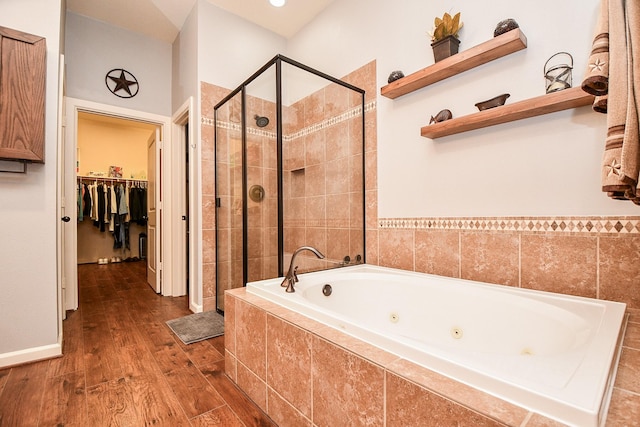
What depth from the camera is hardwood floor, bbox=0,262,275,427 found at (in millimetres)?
1347

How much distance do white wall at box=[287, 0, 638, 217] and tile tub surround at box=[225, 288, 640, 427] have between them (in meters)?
0.66

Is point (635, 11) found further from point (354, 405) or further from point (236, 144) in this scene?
point (236, 144)

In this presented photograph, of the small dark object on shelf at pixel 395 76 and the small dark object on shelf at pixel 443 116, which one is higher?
the small dark object on shelf at pixel 395 76

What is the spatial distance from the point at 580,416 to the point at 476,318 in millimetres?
997

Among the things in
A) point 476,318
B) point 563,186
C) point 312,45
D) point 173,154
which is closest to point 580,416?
point 476,318

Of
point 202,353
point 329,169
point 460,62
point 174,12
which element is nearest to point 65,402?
point 202,353

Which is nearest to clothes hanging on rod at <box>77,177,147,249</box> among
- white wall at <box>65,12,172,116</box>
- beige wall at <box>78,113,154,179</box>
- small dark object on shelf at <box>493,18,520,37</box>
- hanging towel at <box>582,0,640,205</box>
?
beige wall at <box>78,113,154,179</box>

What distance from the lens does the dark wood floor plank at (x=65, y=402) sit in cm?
133

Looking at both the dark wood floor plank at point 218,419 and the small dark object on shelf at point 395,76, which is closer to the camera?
the dark wood floor plank at point 218,419

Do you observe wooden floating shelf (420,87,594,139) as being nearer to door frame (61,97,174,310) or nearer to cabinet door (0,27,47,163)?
cabinet door (0,27,47,163)

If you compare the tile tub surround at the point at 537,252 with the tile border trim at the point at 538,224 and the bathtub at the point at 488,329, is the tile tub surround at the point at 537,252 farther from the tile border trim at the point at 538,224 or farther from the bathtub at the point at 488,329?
the bathtub at the point at 488,329

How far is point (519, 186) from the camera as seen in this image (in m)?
1.59

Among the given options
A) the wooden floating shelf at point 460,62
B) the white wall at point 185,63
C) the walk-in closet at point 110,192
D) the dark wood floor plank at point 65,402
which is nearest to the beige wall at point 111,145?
the walk-in closet at point 110,192

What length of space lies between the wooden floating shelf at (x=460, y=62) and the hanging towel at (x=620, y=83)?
0.62 metres
